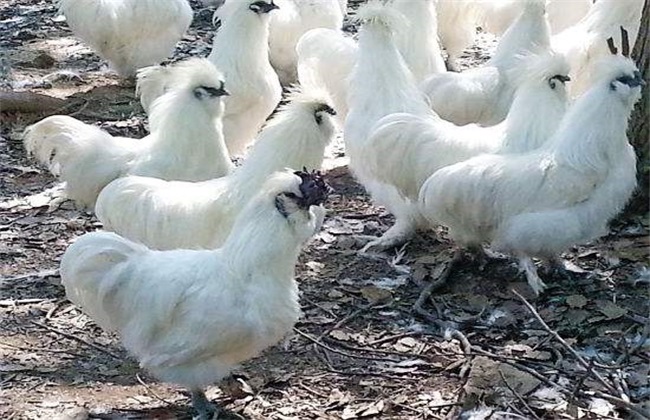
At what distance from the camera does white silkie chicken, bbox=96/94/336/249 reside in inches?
195

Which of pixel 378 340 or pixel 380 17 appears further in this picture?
pixel 380 17

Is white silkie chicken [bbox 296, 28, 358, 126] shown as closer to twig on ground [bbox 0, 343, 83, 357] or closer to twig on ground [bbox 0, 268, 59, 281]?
twig on ground [bbox 0, 268, 59, 281]

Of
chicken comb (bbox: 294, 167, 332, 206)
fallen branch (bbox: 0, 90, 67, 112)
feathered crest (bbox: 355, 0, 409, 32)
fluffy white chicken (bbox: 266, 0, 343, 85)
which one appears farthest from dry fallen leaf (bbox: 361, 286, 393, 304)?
fallen branch (bbox: 0, 90, 67, 112)

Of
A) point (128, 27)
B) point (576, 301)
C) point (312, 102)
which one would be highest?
point (312, 102)

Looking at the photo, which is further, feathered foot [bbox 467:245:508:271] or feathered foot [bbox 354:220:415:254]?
feathered foot [bbox 354:220:415:254]

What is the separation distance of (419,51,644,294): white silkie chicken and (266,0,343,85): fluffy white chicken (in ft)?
10.9

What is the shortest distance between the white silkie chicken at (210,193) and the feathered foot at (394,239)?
38.5 inches

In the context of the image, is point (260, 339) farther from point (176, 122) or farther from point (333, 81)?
point (333, 81)

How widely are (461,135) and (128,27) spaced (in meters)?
3.89

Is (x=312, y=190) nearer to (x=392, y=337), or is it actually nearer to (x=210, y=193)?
(x=210, y=193)

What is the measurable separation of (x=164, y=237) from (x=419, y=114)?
5.59 ft

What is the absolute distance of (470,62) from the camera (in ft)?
29.9

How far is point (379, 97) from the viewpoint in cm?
596

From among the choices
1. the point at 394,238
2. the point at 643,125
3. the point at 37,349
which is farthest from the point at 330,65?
the point at 37,349
